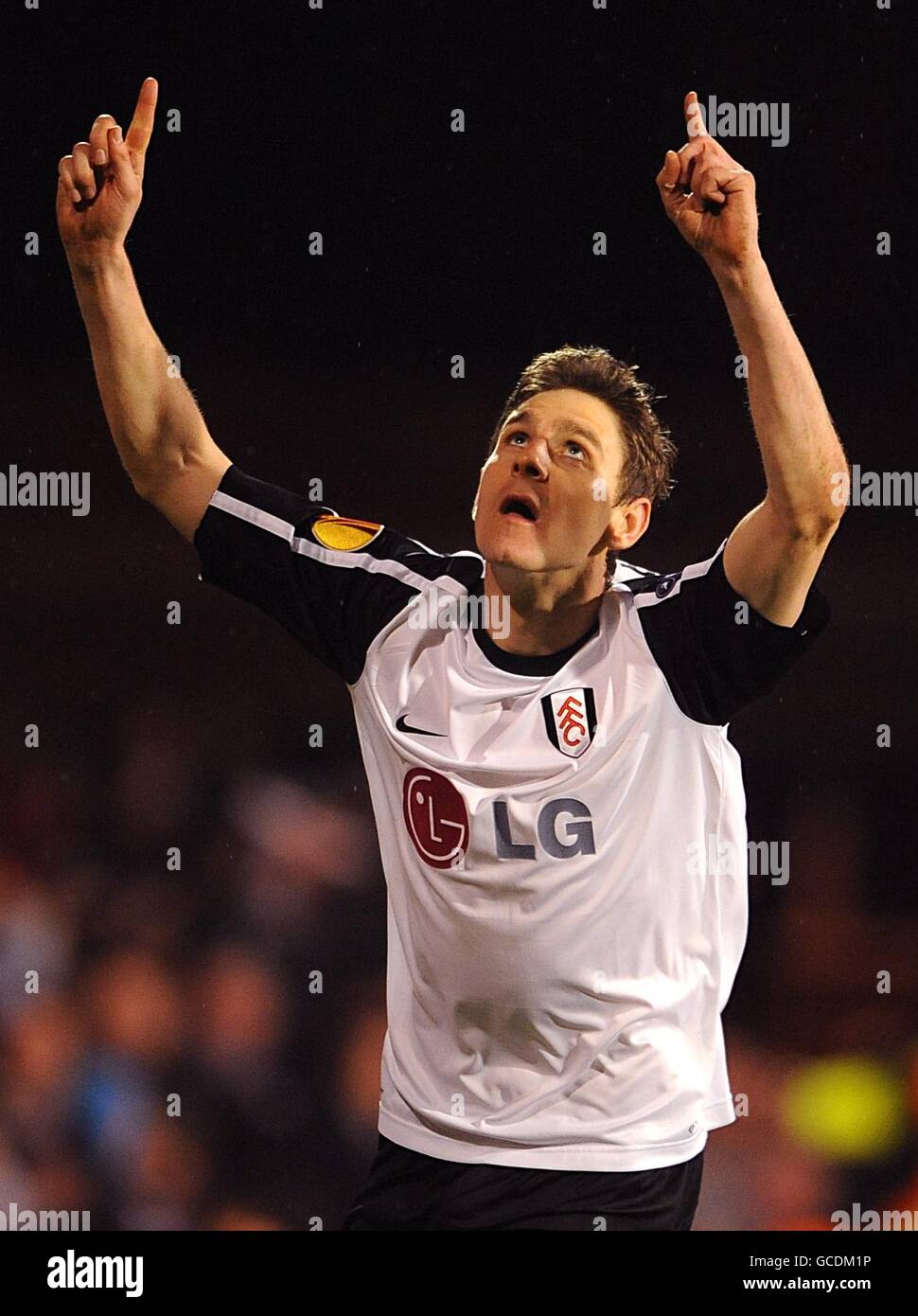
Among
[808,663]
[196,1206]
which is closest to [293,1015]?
[196,1206]

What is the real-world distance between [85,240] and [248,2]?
1.42m

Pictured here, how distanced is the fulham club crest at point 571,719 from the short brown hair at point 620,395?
11.6 inches

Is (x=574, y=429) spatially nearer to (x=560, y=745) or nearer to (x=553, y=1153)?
(x=560, y=745)

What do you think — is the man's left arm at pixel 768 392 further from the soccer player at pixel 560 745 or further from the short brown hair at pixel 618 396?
the short brown hair at pixel 618 396

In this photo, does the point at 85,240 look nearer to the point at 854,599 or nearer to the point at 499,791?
the point at 499,791

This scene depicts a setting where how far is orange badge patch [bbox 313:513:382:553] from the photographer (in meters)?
2.25

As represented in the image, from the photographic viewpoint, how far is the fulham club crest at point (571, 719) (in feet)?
6.65

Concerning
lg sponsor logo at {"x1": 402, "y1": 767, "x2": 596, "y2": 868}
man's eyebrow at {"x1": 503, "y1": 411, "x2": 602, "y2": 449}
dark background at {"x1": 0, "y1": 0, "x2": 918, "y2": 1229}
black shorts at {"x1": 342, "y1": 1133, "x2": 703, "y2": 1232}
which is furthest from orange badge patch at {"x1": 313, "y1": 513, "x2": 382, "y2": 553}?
dark background at {"x1": 0, "y1": 0, "x2": 918, "y2": 1229}

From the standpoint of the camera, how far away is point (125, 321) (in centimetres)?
217

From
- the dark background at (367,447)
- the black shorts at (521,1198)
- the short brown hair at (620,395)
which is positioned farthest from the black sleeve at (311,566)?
the dark background at (367,447)

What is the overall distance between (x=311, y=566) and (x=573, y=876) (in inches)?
22.3

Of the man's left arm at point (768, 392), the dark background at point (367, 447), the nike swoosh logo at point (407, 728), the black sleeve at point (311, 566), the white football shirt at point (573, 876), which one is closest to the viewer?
the man's left arm at point (768, 392)

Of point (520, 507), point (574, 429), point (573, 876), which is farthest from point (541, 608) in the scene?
point (573, 876)

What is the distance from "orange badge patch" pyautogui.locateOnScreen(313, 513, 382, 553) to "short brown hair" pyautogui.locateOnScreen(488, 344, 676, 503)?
0.21 m
